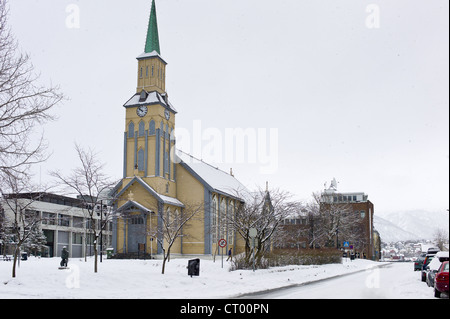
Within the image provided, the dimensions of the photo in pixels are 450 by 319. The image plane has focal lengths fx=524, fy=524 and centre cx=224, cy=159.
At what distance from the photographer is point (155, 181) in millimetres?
52688

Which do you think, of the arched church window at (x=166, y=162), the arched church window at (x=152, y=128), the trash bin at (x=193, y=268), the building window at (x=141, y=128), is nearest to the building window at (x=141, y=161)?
the building window at (x=141, y=128)

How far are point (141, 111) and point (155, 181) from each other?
777 centimetres

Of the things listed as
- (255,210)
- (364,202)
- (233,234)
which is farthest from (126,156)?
(364,202)

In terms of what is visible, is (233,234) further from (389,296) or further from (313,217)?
(389,296)

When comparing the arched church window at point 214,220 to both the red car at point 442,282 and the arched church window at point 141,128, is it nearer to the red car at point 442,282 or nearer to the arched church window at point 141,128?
the arched church window at point 141,128

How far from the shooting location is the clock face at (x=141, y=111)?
179 ft

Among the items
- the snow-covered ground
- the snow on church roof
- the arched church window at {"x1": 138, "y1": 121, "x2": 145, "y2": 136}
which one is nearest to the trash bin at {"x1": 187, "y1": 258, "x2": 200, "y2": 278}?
the snow-covered ground

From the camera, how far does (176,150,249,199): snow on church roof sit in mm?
56031

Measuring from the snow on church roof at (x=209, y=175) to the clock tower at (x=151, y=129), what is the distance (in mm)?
2265

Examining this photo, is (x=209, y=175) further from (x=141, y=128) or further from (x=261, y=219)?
(x=261, y=219)

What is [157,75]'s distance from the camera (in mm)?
56125

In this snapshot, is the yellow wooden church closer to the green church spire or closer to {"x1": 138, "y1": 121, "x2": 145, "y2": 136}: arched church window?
{"x1": 138, "y1": 121, "x2": 145, "y2": 136}: arched church window

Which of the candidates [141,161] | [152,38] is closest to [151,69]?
[152,38]
